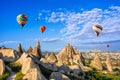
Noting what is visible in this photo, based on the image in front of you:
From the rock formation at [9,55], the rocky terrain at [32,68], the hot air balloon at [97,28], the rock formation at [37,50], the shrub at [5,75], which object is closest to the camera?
the rocky terrain at [32,68]

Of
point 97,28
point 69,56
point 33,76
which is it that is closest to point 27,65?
point 33,76

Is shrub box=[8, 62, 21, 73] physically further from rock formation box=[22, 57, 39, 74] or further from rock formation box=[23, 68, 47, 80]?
rock formation box=[23, 68, 47, 80]

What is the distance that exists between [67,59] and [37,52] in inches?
491

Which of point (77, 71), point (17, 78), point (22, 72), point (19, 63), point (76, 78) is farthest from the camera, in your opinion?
point (77, 71)

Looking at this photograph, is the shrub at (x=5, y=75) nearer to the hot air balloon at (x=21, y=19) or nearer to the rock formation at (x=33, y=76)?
the rock formation at (x=33, y=76)

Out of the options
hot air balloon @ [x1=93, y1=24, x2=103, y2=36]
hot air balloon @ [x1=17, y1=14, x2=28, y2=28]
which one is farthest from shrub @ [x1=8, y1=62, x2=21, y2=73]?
hot air balloon @ [x1=93, y1=24, x2=103, y2=36]

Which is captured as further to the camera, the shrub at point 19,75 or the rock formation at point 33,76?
the shrub at point 19,75

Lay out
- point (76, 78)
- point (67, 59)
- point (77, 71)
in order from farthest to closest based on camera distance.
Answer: point (67, 59)
point (77, 71)
point (76, 78)

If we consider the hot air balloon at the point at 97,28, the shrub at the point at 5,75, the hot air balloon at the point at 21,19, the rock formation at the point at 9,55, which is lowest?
the shrub at the point at 5,75

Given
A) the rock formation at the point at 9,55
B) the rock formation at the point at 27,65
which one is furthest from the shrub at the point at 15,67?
the rock formation at the point at 9,55

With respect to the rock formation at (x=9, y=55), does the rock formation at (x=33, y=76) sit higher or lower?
lower

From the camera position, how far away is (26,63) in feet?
130

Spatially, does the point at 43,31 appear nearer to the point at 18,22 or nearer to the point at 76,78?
the point at 18,22

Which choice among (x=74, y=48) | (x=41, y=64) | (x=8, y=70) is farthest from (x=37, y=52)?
(x=8, y=70)
